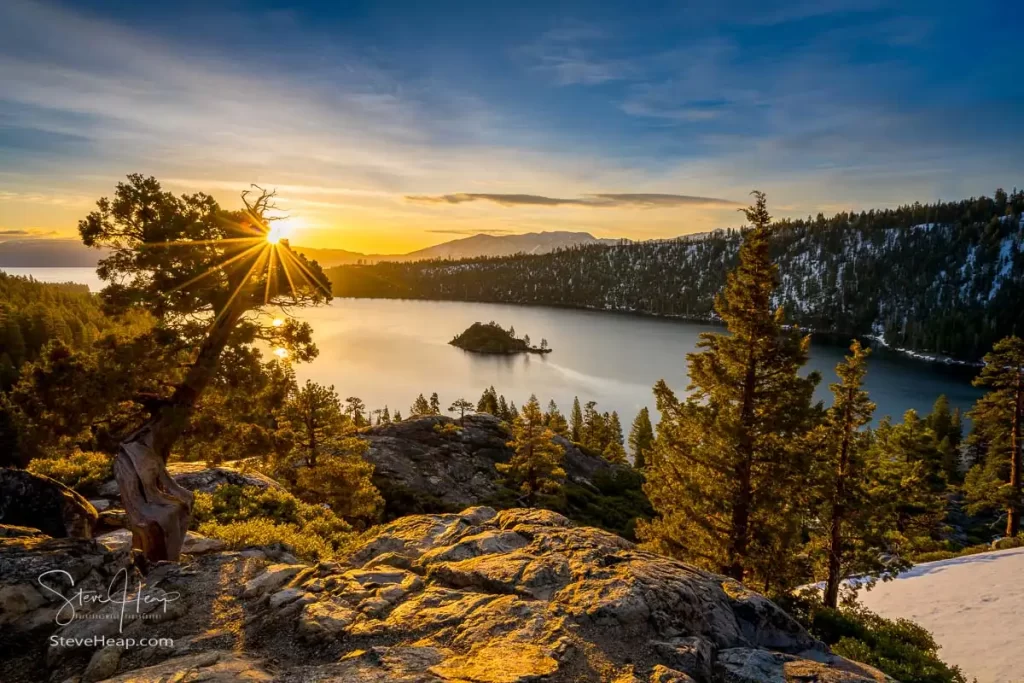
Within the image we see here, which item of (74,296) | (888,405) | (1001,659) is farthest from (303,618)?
(888,405)

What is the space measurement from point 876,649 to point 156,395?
17299 mm

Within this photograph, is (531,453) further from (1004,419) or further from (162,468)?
(1004,419)

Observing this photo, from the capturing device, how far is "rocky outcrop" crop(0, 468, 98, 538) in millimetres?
9531

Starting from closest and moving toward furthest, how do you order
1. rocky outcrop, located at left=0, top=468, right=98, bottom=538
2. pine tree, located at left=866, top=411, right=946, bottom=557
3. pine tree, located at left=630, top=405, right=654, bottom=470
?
1. rocky outcrop, located at left=0, top=468, right=98, bottom=538
2. pine tree, located at left=866, top=411, right=946, bottom=557
3. pine tree, located at left=630, top=405, right=654, bottom=470

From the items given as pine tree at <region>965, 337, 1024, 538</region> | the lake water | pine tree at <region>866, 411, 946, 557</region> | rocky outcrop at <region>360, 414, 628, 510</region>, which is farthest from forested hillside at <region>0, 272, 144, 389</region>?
pine tree at <region>965, 337, 1024, 538</region>

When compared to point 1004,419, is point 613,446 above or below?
below

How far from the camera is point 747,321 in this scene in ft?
49.8

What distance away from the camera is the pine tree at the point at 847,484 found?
1970 centimetres

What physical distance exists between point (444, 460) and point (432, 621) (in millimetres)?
35556

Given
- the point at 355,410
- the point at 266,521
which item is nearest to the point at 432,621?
the point at 266,521

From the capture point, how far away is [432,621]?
7191 millimetres

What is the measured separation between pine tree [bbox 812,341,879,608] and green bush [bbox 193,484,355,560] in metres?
18.6

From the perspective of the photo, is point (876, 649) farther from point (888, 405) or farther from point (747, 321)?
point (888, 405)

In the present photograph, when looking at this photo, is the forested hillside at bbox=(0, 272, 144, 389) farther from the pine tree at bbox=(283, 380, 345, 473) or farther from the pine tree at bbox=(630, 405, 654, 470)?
the pine tree at bbox=(630, 405, 654, 470)
